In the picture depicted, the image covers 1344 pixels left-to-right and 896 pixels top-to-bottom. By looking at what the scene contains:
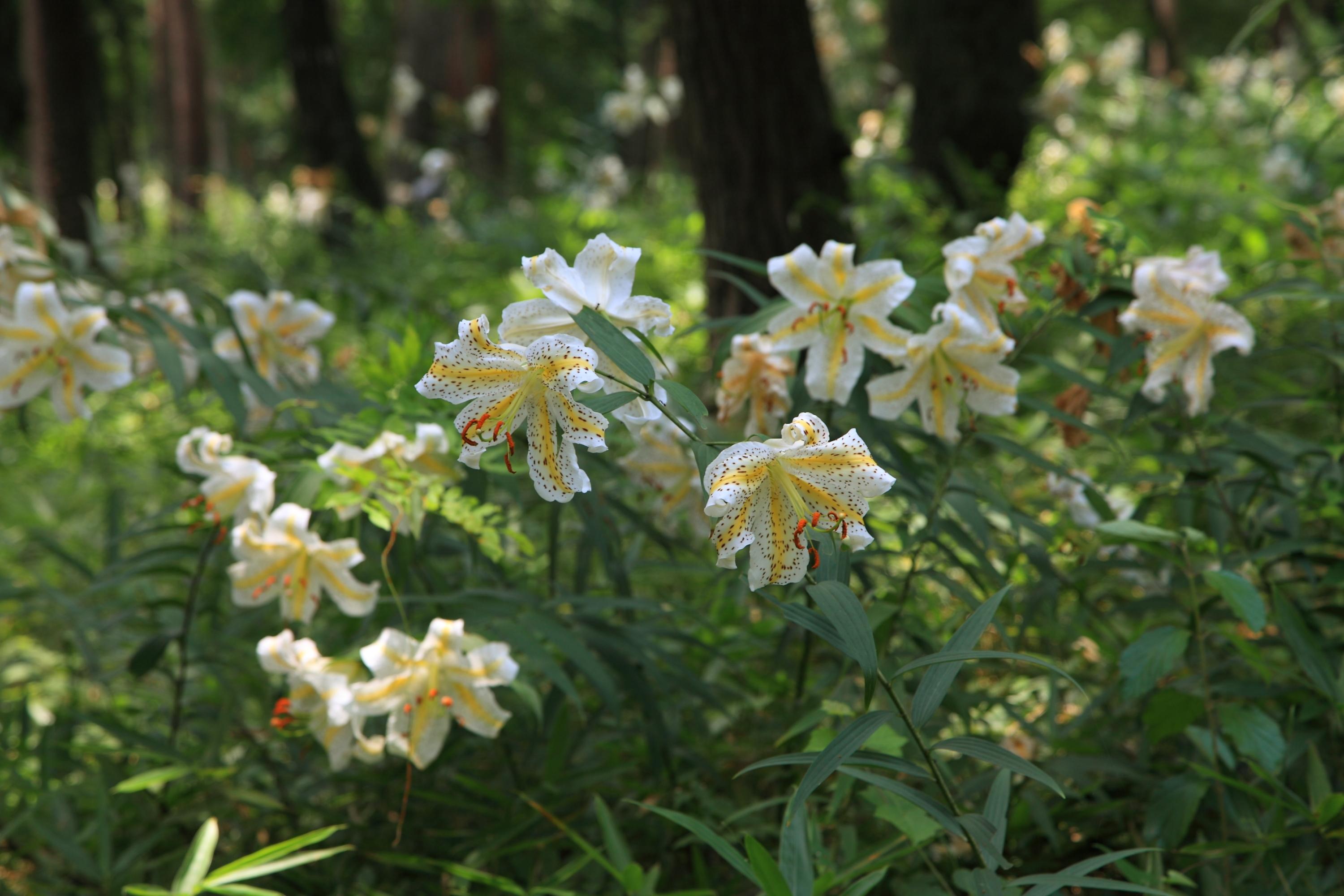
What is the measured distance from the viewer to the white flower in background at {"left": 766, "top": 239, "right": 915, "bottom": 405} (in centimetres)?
137

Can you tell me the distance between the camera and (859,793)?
57.5 inches

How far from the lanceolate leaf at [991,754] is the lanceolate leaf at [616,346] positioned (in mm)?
425

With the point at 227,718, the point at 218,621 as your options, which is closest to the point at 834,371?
the point at 227,718

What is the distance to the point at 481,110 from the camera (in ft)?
23.6

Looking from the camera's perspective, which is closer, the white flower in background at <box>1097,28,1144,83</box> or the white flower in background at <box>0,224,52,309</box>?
the white flower in background at <box>0,224,52,309</box>

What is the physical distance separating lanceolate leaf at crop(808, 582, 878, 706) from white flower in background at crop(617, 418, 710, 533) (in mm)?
682

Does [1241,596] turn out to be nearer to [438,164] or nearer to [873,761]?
[873,761]

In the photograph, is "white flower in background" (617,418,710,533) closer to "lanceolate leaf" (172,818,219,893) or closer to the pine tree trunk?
"lanceolate leaf" (172,818,219,893)

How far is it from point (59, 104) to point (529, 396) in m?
4.36

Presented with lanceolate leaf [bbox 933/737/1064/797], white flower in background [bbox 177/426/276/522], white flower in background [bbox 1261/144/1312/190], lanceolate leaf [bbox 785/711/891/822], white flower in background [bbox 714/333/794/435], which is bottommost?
white flower in background [bbox 1261/144/1312/190]

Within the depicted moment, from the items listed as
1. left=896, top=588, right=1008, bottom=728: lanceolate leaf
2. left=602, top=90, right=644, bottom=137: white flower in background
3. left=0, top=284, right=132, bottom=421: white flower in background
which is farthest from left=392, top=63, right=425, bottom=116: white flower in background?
left=896, top=588, right=1008, bottom=728: lanceolate leaf

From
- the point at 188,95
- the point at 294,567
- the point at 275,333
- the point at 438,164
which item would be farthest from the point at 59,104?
the point at 188,95

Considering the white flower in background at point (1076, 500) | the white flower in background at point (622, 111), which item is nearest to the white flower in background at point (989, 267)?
the white flower in background at point (1076, 500)

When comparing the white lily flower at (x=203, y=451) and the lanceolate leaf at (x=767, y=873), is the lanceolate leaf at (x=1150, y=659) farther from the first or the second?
the white lily flower at (x=203, y=451)
